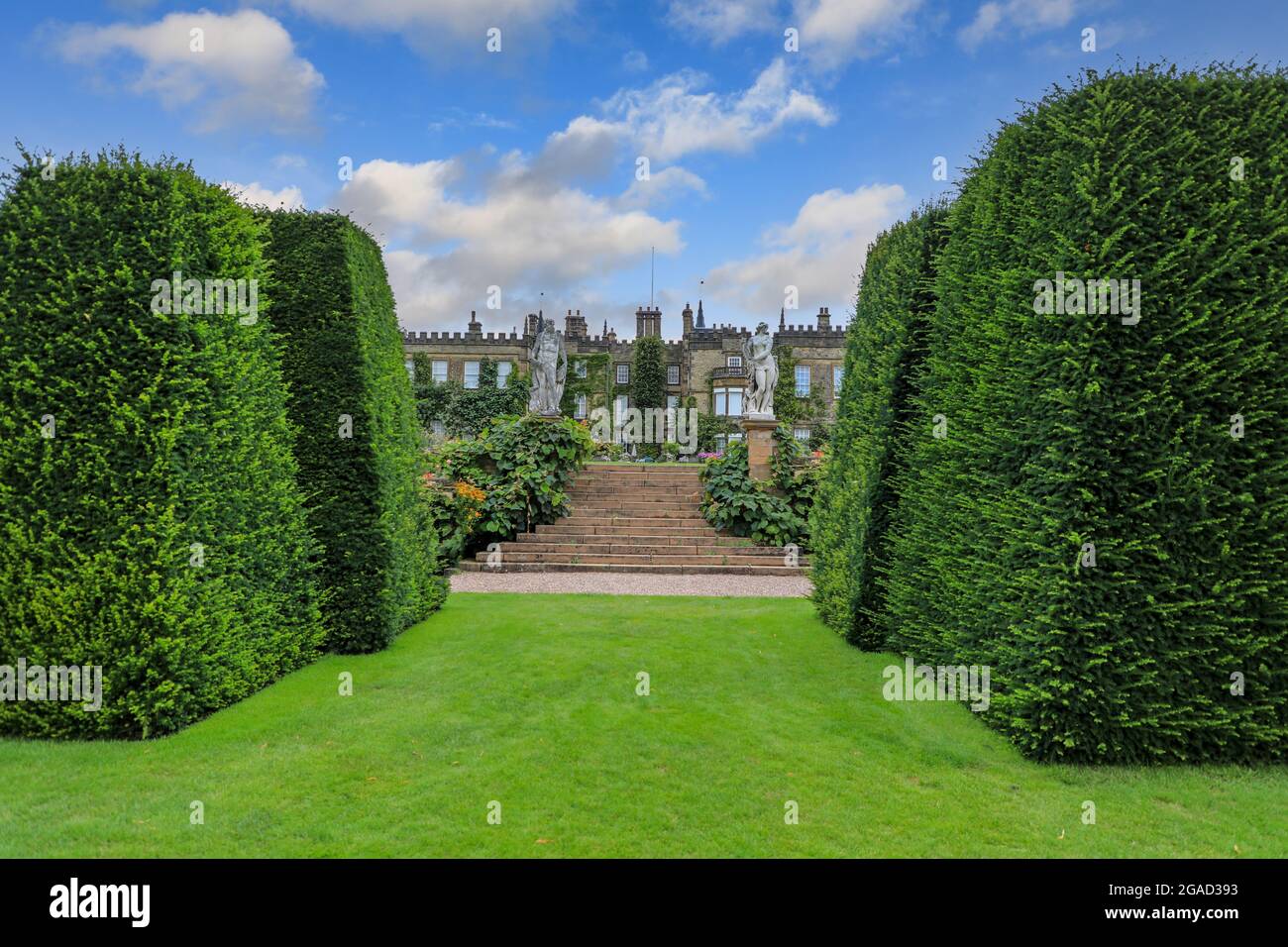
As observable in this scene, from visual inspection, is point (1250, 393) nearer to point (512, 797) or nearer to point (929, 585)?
point (929, 585)

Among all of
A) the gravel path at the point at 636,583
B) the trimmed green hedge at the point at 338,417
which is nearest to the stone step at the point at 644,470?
the gravel path at the point at 636,583

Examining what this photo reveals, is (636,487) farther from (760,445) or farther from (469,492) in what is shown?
(469,492)

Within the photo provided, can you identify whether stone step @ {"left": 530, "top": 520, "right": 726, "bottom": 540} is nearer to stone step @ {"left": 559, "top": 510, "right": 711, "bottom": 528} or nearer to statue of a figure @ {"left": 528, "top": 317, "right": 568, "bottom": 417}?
stone step @ {"left": 559, "top": 510, "right": 711, "bottom": 528}

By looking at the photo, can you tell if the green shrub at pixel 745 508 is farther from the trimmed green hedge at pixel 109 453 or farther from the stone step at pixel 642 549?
the trimmed green hedge at pixel 109 453

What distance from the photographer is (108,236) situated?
4.96 meters

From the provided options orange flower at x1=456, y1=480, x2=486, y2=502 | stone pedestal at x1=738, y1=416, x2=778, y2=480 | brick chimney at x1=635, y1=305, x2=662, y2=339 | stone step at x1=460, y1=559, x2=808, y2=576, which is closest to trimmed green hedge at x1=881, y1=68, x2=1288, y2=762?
stone step at x1=460, y1=559, x2=808, y2=576

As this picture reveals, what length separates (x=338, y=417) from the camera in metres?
7.18

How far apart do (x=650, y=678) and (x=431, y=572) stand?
166 inches

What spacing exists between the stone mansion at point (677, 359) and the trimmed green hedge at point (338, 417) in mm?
36535

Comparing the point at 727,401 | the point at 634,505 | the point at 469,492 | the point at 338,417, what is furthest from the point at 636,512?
the point at 727,401

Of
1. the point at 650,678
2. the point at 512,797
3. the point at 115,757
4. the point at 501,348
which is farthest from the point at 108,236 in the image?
the point at 501,348

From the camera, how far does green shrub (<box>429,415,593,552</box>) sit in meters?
15.1

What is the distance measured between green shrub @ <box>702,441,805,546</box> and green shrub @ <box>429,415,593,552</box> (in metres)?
3.40

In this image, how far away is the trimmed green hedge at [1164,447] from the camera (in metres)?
4.30
